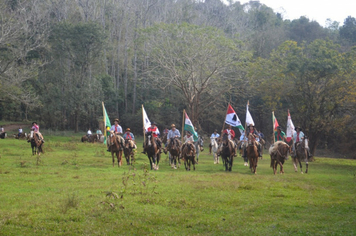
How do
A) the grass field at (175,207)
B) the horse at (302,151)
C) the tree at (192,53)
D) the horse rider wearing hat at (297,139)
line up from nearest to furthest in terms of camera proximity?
the grass field at (175,207) < the horse at (302,151) < the horse rider wearing hat at (297,139) < the tree at (192,53)

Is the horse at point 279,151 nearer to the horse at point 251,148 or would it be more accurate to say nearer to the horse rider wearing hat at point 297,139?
the horse at point 251,148

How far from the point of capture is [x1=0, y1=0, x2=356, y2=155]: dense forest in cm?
2989

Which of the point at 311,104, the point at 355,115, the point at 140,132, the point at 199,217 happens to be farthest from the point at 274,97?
the point at 199,217

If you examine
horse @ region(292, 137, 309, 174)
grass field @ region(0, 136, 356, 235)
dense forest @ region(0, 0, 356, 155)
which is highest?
dense forest @ region(0, 0, 356, 155)

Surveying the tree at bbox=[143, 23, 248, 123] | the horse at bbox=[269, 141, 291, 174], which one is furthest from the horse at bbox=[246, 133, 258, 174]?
the tree at bbox=[143, 23, 248, 123]

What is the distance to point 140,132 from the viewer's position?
171 ft

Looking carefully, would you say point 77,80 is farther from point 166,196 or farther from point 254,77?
point 166,196

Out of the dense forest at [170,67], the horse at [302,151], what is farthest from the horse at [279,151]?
the dense forest at [170,67]

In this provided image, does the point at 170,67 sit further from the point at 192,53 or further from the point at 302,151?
the point at 302,151

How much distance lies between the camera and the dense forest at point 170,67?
2989 centimetres

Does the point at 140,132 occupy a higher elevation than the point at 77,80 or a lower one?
lower

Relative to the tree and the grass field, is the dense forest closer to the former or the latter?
the tree

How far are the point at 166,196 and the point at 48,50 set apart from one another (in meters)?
40.5

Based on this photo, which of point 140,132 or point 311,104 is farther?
point 140,132
